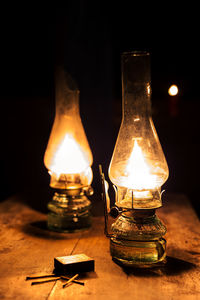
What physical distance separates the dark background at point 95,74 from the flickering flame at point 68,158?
709mm

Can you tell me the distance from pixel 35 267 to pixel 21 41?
1.67 m

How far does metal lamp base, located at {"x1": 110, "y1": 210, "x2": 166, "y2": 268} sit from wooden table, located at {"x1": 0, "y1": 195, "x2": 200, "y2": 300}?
4 centimetres

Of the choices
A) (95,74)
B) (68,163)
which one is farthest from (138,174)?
(95,74)

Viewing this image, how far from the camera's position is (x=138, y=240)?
1.13 meters

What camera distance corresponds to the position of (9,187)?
2760 mm

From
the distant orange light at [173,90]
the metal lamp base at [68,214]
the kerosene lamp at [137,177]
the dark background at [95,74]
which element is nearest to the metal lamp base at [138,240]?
the kerosene lamp at [137,177]

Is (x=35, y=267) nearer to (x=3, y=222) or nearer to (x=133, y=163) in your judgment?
(x=133, y=163)

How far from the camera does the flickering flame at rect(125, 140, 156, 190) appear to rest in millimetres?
1155

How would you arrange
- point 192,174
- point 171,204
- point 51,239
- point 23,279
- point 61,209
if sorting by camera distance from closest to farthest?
point 23,279, point 51,239, point 61,209, point 171,204, point 192,174

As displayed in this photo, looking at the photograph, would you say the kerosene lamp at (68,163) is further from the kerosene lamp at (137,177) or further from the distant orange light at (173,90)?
the distant orange light at (173,90)

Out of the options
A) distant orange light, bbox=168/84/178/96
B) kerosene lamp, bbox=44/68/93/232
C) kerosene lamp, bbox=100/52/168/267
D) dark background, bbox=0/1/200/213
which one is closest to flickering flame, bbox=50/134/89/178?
kerosene lamp, bbox=44/68/93/232

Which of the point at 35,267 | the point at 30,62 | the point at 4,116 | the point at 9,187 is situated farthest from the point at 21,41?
the point at 35,267

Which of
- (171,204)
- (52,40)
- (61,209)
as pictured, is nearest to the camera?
(61,209)

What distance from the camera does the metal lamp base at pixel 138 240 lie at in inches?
44.8
